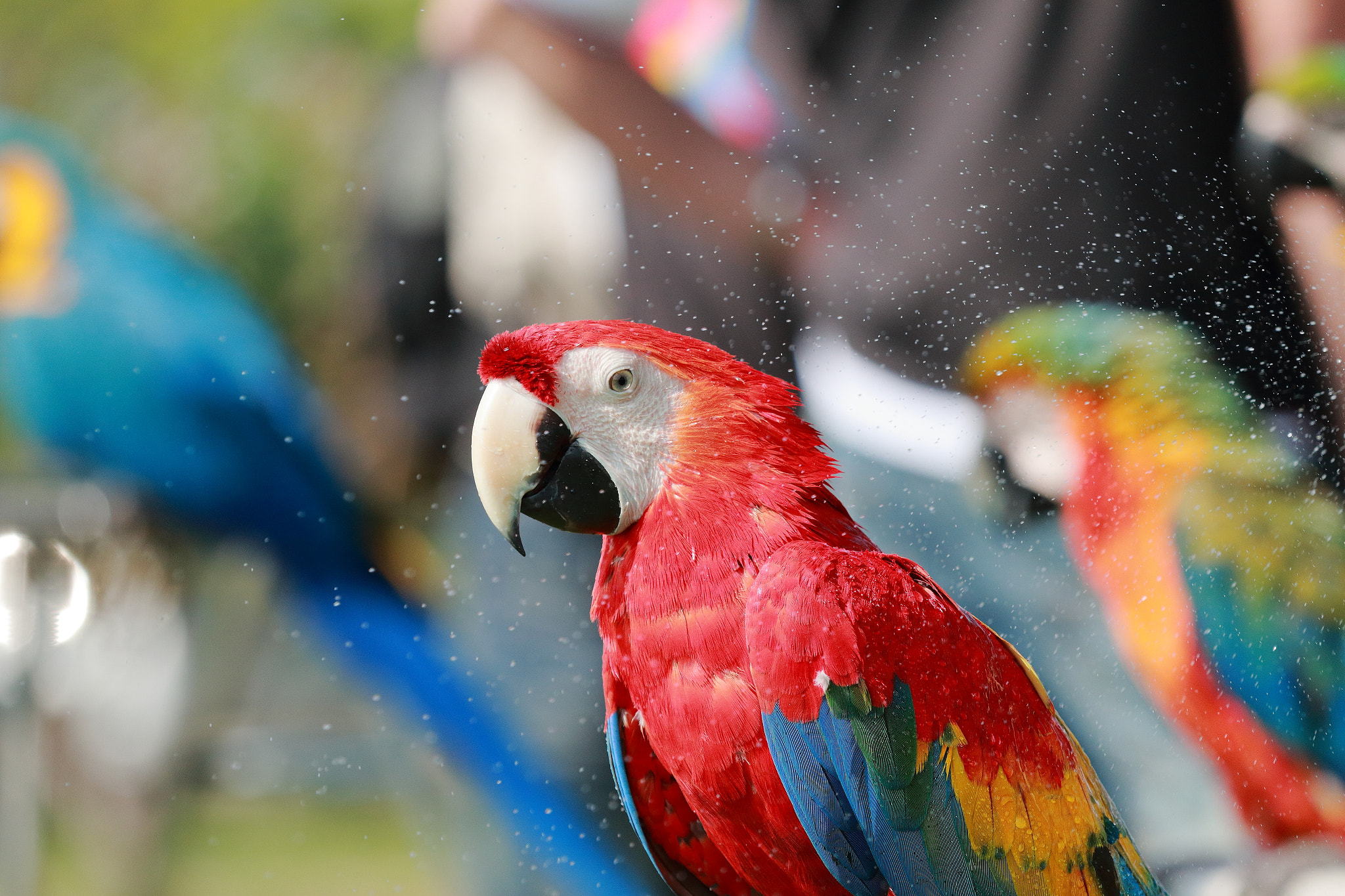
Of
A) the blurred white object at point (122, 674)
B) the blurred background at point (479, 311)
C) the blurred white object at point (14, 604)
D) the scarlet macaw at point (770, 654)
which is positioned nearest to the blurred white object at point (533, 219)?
the blurred background at point (479, 311)

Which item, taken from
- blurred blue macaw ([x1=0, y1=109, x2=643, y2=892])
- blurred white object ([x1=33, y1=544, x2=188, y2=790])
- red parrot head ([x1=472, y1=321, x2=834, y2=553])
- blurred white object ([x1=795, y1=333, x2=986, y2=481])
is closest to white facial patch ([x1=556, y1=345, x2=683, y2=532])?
red parrot head ([x1=472, y1=321, x2=834, y2=553])

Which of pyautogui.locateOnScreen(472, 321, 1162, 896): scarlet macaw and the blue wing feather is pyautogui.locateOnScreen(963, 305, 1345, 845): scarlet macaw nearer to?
pyautogui.locateOnScreen(472, 321, 1162, 896): scarlet macaw

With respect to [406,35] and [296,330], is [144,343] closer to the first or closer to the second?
[296,330]

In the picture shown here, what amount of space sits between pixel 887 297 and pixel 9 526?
0.87 m

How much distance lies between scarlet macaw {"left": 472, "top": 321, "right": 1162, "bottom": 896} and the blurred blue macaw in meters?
0.33

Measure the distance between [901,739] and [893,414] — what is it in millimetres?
304

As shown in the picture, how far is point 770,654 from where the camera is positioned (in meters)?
0.36

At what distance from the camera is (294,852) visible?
0.76 metres

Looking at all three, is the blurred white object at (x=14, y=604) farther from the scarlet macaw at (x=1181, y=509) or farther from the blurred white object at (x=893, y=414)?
the scarlet macaw at (x=1181, y=509)

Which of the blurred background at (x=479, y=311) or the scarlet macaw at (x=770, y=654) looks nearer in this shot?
the scarlet macaw at (x=770, y=654)

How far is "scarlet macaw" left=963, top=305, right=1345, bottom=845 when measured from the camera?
63 centimetres

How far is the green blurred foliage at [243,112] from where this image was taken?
77 cm

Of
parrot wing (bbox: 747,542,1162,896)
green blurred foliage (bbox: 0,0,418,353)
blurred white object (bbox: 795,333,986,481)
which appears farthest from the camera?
green blurred foliage (bbox: 0,0,418,353)

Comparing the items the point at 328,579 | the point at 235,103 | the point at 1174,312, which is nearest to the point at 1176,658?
the point at 1174,312
